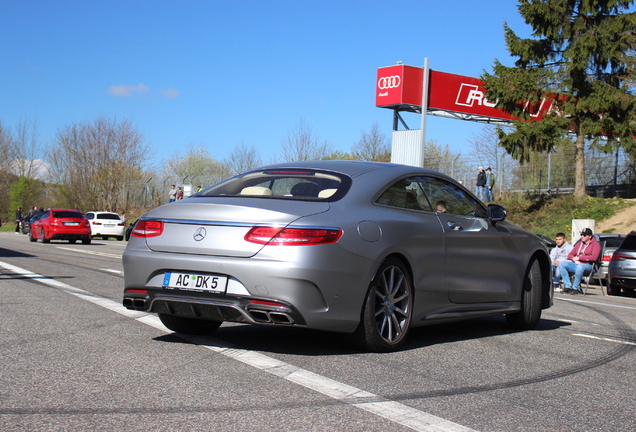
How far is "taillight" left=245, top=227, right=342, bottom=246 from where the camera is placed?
206 inches

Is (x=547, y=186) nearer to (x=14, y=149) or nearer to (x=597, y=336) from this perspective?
(x=597, y=336)

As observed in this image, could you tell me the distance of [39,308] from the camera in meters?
8.01

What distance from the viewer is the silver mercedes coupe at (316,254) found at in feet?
17.2

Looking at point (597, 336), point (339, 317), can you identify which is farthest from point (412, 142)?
point (339, 317)

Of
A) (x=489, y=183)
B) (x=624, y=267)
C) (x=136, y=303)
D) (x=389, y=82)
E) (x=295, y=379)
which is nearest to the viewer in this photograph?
(x=295, y=379)

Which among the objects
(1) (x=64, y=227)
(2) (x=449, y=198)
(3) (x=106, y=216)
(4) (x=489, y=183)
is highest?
(4) (x=489, y=183)

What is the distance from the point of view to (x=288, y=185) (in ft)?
20.0

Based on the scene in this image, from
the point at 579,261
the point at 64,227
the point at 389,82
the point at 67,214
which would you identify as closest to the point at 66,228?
the point at 64,227

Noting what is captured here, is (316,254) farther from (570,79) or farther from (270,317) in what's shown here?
(570,79)

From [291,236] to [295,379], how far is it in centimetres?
101

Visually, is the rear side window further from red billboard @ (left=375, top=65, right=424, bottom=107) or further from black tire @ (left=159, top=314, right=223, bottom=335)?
red billboard @ (left=375, top=65, right=424, bottom=107)

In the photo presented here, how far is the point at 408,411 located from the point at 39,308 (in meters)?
5.22

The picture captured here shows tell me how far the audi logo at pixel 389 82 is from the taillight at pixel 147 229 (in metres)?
28.6

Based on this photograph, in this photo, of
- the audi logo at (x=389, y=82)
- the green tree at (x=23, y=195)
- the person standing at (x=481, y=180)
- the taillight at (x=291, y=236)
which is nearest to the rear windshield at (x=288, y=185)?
the taillight at (x=291, y=236)
